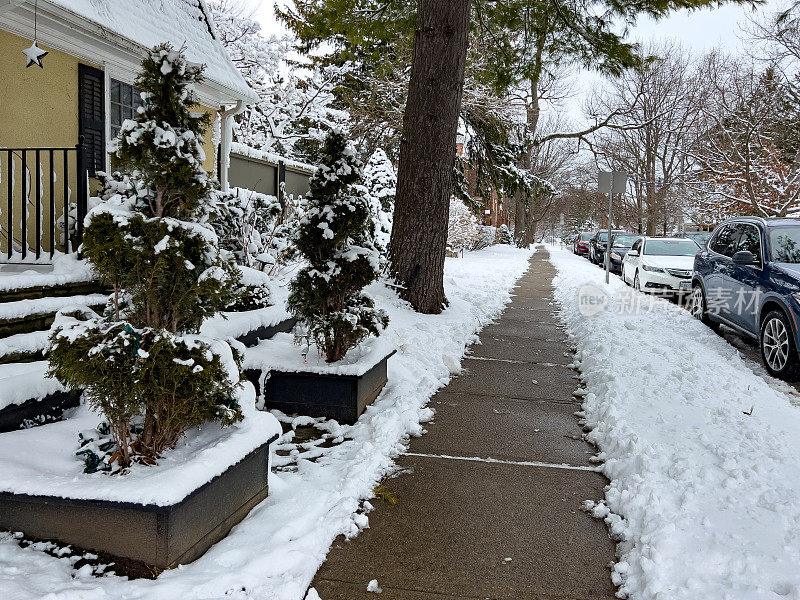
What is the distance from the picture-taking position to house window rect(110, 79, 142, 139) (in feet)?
25.1

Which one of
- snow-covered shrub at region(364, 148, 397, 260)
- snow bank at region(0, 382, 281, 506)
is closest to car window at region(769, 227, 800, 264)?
snow bank at region(0, 382, 281, 506)

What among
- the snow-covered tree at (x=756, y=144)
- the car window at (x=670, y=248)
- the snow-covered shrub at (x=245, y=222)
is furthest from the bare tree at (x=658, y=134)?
the snow-covered shrub at (x=245, y=222)

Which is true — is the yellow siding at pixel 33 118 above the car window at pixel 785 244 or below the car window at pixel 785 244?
above

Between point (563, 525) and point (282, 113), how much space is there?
19.1 metres

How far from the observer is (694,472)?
383cm

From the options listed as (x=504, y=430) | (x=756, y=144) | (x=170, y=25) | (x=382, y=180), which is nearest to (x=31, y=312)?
(x=504, y=430)

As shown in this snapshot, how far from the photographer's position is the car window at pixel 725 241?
30.6 ft

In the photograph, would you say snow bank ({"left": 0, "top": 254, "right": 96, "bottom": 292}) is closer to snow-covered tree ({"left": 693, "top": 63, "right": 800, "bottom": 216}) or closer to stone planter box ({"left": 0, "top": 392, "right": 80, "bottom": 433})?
stone planter box ({"left": 0, "top": 392, "right": 80, "bottom": 433})

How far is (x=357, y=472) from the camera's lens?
12.8ft

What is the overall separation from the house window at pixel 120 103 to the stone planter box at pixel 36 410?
466cm

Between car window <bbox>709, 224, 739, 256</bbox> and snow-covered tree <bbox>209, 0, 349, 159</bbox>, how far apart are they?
41.0 feet

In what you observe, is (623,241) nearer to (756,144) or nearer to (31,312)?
(756,144)

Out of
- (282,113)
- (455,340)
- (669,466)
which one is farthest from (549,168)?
(669,466)

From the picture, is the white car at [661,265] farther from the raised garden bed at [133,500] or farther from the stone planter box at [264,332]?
the raised garden bed at [133,500]
